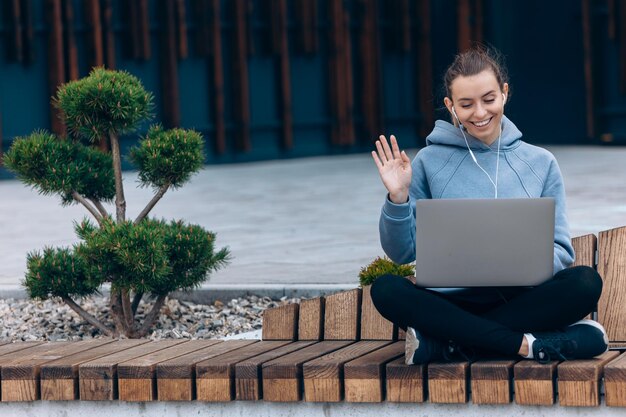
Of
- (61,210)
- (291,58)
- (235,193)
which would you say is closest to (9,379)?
(61,210)

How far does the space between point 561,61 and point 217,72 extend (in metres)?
6.29

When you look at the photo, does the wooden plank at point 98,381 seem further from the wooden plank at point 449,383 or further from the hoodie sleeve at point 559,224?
the hoodie sleeve at point 559,224

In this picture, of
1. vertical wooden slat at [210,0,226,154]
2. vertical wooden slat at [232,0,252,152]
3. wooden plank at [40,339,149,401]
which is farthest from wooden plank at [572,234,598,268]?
vertical wooden slat at [232,0,252,152]

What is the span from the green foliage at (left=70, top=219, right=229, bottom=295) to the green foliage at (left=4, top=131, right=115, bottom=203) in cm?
24

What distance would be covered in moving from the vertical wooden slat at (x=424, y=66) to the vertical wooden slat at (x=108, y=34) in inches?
230

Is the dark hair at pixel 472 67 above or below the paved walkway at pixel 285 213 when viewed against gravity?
above

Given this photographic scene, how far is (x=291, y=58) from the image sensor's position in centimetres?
2002

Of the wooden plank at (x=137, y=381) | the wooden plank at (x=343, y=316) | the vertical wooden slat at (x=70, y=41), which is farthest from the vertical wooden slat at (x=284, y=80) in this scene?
the wooden plank at (x=137, y=381)

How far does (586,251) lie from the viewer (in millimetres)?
4953

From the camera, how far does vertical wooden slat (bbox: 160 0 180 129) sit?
18.3 m

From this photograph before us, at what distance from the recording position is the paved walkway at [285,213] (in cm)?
850

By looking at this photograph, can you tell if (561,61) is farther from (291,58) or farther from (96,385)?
(96,385)

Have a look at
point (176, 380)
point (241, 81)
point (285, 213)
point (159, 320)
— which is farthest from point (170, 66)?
point (176, 380)

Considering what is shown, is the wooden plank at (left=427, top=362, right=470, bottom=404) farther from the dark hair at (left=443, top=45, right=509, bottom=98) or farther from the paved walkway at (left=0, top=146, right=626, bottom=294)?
the paved walkway at (left=0, top=146, right=626, bottom=294)
